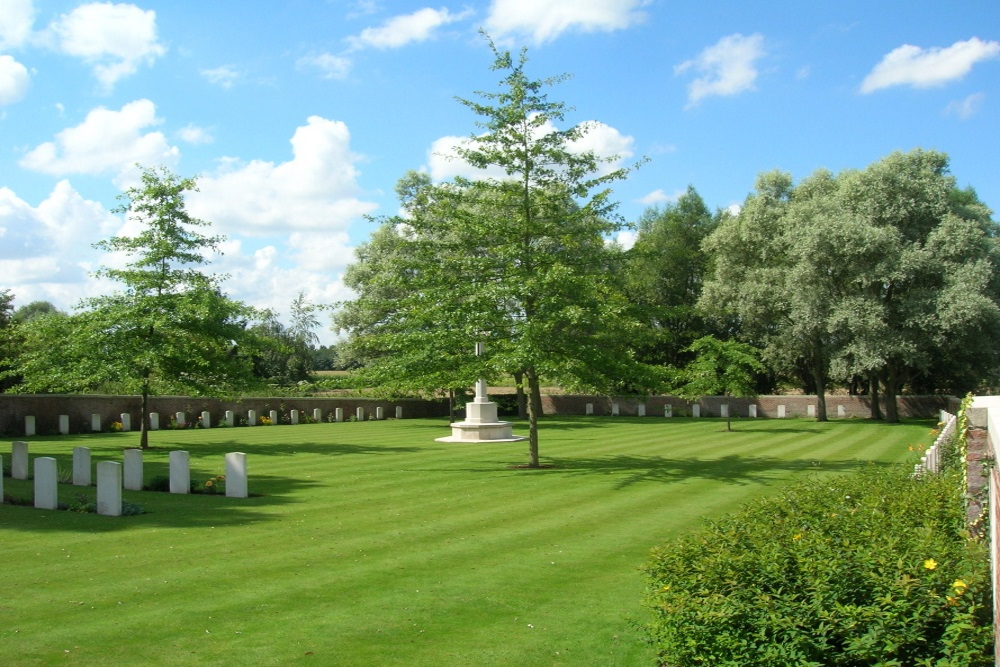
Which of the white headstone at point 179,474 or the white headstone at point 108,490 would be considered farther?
the white headstone at point 179,474

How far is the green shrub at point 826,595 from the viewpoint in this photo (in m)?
4.74

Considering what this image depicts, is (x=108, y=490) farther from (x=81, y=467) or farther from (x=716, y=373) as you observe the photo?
(x=716, y=373)

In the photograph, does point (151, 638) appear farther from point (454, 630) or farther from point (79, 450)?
point (79, 450)

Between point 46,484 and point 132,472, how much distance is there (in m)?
2.20

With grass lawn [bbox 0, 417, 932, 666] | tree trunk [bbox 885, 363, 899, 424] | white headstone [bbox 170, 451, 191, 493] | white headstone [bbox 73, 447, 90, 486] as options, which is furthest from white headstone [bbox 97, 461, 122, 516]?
tree trunk [bbox 885, 363, 899, 424]

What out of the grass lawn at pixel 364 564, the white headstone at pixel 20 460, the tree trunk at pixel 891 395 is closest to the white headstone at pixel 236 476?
the grass lawn at pixel 364 564

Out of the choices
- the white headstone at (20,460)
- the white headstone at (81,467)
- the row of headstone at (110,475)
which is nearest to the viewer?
the row of headstone at (110,475)

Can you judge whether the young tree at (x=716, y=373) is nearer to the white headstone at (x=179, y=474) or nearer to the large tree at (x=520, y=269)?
the large tree at (x=520, y=269)

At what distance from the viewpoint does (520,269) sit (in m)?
19.0

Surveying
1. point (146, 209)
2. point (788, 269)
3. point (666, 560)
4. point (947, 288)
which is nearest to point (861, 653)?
point (666, 560)

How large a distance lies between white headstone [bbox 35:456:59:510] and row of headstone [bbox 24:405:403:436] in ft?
58.7

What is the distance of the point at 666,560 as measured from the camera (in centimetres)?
609

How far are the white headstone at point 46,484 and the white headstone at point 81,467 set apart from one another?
225 cm

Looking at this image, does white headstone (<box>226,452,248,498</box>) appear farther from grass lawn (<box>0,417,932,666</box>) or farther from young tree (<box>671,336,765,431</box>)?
young tree (<box>671,336,765,431</box>)
